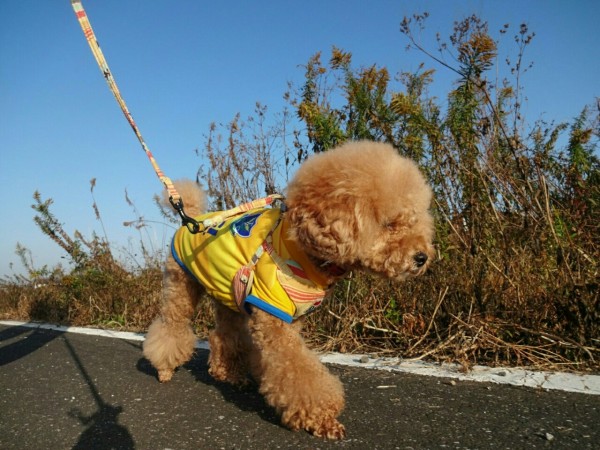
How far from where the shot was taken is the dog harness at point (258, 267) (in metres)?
2.52

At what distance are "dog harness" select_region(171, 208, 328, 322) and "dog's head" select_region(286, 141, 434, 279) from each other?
0.16 metres

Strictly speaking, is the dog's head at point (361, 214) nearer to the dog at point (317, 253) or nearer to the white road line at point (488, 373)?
the dog at point (317, 253)

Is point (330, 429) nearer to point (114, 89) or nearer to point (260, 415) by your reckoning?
point (260, 415)

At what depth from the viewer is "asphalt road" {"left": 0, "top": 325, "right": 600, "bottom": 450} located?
2.11m

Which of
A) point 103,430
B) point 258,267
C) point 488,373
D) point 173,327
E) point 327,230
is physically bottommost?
point 103,430

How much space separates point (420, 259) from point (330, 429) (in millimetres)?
941

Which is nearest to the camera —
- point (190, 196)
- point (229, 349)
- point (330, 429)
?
point (330, 429)

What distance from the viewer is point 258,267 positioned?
2621mm

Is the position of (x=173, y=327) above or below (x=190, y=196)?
below

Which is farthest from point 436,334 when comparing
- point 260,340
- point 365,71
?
point 365,71

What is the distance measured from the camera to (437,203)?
3758 mm

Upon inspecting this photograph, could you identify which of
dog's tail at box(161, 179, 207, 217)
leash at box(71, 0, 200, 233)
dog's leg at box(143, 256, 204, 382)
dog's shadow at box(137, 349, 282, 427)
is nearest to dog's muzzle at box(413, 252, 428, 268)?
dog's shadow at box(137, 349, 282, 427)

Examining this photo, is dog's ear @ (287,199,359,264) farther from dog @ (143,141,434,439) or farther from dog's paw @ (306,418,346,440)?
dog's paw @ (306,418,346,440)

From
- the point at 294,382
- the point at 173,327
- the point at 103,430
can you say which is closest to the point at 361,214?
the point at 294,382
